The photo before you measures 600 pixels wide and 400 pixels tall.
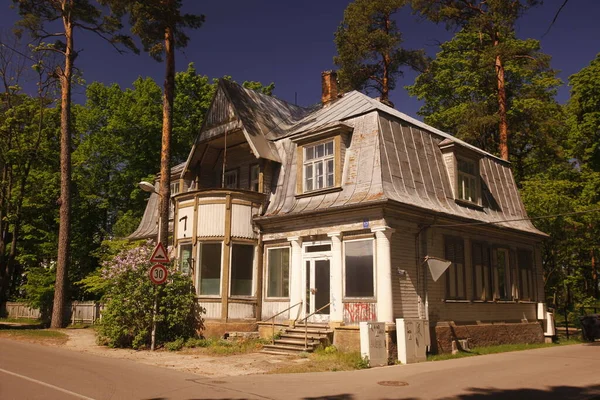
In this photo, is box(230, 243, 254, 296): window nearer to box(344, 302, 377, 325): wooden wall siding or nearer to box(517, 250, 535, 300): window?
box(344, 302, 377, 325): wooden wall siding

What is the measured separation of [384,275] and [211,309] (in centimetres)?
614

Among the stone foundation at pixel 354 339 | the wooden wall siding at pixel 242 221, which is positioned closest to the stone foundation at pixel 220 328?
the wooden wall siding at pixel 242 221

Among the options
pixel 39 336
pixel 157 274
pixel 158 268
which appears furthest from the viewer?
pixel 39 336

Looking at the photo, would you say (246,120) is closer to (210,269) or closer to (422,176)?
(210,269)

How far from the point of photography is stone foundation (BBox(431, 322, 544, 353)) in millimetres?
16422

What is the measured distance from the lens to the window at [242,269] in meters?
17.9

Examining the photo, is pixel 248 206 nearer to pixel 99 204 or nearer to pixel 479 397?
pixel 479 397

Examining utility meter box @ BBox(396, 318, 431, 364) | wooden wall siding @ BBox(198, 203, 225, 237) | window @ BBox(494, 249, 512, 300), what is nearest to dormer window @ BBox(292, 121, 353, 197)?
wooden wall siding @ BBox(198, 203, 225, 237)

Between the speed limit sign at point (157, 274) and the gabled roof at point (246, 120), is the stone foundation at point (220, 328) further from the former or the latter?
the gabled roof at point (246, 120)

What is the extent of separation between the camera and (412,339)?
47.8 ft

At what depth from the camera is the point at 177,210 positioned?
19.4 m

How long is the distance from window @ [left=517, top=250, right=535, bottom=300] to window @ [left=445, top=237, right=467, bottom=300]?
425 cm

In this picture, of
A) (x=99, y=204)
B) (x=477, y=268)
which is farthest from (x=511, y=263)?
(x=99, y=204)

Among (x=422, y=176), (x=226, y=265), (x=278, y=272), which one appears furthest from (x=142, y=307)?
(x=422, y=176)
